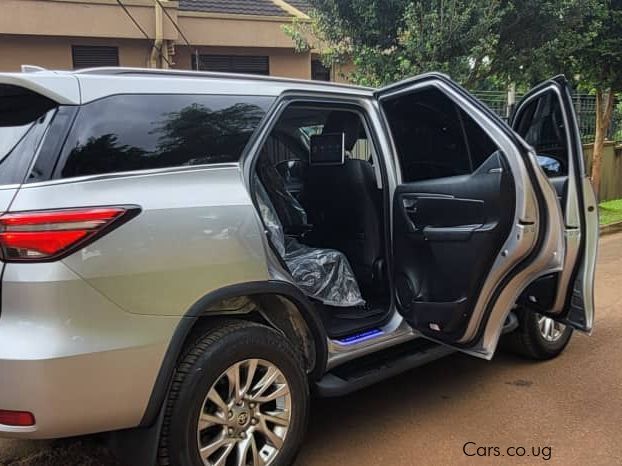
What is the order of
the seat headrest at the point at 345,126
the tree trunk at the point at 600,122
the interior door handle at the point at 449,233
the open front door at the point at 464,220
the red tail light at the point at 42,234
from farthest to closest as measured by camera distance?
the tree trunk at the point at 600,122, the seat headrest at the point at 345,126, the interior door handle at the point at 449,233, the open front door at the point at 464,220, the red tail light at the point at 42,234

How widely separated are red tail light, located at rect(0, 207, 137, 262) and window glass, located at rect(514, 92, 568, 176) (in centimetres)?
254

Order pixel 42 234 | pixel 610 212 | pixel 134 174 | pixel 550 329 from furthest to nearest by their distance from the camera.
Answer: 1. pixel 610 212
2. pixel 550 329
3. pixel 134 174
4. pixel 42 234

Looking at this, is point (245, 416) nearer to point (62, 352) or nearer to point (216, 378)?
point (216, 378)

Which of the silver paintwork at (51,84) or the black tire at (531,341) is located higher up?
the silver paintwork at (51,84)

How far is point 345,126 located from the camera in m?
3.98

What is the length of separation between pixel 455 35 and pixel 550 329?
4.05 metres

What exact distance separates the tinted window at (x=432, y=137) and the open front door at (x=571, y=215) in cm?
46

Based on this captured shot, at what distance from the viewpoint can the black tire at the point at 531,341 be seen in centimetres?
419

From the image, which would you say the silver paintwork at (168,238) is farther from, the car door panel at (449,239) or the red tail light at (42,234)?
the car door panel at (449,239)

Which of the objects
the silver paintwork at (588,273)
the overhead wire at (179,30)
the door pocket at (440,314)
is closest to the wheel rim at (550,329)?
the silver paintwork at (588,273)

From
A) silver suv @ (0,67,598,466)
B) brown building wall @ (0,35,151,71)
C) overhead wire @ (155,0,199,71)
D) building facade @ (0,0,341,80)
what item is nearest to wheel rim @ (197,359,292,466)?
silver suv @ (0,67,598,466)

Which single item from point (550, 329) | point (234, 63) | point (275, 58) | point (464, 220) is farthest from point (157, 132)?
point (275, 58)

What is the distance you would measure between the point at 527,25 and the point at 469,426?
19.6 ft

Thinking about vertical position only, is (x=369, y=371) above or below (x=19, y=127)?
below
